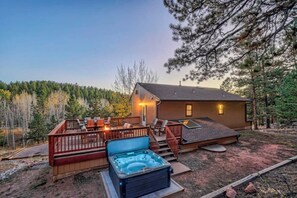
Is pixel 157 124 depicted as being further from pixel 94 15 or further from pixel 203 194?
pixel 94 15

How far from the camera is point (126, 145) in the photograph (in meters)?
5.89

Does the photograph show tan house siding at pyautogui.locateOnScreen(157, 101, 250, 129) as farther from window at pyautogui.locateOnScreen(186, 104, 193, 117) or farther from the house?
window at pyautogui.locateOnScreen(186, 104, 193, 117)

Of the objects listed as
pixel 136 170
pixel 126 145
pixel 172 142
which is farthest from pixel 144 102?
pixel 136 170

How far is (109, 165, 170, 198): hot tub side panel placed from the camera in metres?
3.86

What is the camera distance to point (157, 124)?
33.0 ft

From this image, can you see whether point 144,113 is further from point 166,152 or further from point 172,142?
point 166,152

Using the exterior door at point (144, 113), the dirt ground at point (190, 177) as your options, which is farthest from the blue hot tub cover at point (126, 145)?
the exterior door at point (144, 113)

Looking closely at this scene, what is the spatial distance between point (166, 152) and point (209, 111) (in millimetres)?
7400

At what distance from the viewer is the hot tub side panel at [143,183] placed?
3863mm

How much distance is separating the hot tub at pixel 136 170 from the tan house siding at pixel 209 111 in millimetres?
4766

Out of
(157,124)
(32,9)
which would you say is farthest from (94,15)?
(157,124)

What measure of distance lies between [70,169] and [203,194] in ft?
15.5

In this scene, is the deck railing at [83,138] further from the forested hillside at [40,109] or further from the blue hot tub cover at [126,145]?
the forested hillside at [40,109]

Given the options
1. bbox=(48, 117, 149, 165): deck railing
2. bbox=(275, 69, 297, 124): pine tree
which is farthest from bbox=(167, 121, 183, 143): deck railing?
bbox=(275, 69, 297, 124): pine tree
